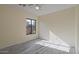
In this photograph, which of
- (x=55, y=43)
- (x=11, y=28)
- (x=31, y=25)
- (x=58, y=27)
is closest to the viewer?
(x=31, y=25)

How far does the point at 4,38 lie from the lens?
331cm

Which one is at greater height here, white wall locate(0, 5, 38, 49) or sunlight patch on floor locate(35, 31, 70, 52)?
white wall locate(0, 5, 38, 49)

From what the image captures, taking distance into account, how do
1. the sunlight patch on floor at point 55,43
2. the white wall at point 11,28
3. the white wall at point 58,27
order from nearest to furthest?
1. the sunlight patch on floor at point 55,43
2. the white wall at point 58,27
3. the white wall at point 11,28

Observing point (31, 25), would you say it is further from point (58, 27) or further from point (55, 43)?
point (58, 27)

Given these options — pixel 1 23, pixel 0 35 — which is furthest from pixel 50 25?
pixel 0 35

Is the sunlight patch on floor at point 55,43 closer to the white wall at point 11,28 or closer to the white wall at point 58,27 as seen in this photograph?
the white wall at point 58,27

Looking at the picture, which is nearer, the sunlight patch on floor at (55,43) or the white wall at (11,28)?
the sunlight patch on floor at (55,43)

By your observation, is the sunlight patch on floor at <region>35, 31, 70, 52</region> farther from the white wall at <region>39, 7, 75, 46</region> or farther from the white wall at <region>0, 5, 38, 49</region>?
the white wall at <region>0, 5, 38, 49</region>

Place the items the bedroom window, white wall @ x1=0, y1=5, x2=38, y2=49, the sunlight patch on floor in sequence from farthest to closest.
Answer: white wall @ x1=0, y1=5, x2=38, y2=49 < the sunlight patch on floor < the bedroom window

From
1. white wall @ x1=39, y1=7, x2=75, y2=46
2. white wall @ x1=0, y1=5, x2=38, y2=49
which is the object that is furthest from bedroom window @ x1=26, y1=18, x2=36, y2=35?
white wall @ x1=0, y1=5, x2=38, y2=49

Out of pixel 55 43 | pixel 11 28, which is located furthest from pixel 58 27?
pixel 11 28

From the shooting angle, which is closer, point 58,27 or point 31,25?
point 31,25

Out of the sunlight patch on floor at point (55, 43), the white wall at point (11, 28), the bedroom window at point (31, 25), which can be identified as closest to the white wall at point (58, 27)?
the sunlight patch on floor at point (55, 43)
